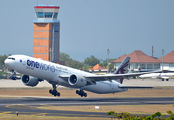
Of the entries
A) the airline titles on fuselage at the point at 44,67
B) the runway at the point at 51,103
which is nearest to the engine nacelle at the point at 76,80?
the airline titles on fuselage at the point at 44,67

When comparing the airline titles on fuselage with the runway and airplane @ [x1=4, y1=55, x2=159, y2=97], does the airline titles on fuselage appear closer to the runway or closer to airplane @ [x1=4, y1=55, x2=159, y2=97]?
airplane @ [x1=4, y1=55, x2=159, y2=97]

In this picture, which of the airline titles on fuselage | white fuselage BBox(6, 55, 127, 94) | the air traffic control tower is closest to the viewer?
white fuselage BBox(6, 55, 127, 94)

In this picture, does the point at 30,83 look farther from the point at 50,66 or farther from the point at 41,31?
the point at 41,31

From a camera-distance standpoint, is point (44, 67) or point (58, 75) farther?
point (58, 75)

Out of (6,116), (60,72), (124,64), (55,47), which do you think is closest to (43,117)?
(6,116)

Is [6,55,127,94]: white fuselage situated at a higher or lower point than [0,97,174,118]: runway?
higher

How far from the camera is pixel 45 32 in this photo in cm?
17950

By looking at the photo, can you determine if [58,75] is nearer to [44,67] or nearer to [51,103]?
[44,67]

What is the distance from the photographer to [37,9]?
178 meters

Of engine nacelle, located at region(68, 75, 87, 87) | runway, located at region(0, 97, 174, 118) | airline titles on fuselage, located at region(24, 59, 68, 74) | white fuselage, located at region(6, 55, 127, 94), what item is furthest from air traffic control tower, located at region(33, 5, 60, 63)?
runway, located at region(0, 97, 174, 118)

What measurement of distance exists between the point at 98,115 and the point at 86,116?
161 cm


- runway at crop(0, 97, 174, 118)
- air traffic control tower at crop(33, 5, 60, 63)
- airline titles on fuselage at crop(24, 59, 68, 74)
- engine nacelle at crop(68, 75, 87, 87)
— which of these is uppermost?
air traffic control tower at crop(33, 5, 60, 63)

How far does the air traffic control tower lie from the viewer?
17850 cm

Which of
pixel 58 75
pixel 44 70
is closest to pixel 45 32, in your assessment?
pixel 58 75
